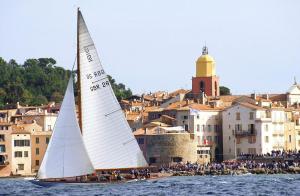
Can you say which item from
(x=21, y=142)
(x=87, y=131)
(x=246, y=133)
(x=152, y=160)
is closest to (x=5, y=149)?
(x=21, y=142)

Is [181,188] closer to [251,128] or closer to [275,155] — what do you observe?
[275,155]

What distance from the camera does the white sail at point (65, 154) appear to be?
77.8 metres

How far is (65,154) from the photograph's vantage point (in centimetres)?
7788

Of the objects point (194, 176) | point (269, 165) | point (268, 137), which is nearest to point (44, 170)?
point (194, 176)

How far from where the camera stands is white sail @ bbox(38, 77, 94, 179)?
77812 millimetres

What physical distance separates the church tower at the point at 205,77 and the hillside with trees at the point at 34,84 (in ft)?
56.6

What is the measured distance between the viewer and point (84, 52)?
78250 mm

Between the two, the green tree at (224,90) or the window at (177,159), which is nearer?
the window at (177,159)

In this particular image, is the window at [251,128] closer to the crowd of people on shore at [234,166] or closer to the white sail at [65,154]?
the crowd of people on shore at [234,166]

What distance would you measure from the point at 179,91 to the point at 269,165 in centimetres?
4331

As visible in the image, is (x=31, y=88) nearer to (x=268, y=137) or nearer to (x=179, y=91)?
(x=179, y=91)

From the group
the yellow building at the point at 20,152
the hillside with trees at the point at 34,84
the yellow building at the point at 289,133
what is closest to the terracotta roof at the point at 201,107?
the yellow building at the point at 289,133

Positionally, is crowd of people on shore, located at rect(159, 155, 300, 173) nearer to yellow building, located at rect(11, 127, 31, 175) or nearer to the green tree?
yellow building, located at rect(11, 127, 31, 175)

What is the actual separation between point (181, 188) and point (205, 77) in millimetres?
72537
